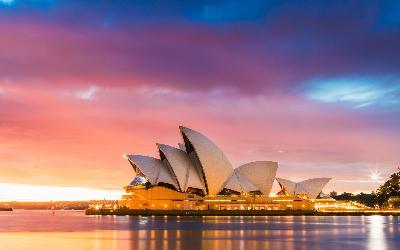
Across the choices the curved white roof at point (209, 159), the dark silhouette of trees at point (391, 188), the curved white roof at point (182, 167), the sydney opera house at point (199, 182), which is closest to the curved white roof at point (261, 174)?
the sydney opera house at point (199, 182)

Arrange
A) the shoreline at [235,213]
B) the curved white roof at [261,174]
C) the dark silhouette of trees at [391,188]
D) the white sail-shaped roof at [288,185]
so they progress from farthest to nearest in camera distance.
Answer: the dark silhouette of trees at [391,188]
the white sail-shaped roof at [288,185]
the curved white roof at [261,174]
the shoreline at [235,213]

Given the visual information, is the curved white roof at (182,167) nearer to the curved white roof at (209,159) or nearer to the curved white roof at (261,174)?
the curved white roof at (209,159)

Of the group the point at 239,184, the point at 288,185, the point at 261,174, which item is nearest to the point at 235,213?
the point at 239,184

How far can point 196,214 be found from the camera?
5768 inches

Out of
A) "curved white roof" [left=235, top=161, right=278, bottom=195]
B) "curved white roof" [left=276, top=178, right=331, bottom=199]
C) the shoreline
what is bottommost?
the shoreline

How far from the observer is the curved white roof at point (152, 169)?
138 metres

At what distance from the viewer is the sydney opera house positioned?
135 m

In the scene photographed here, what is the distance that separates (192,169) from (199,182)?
13.2 ft

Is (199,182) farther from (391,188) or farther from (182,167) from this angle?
(391,188)

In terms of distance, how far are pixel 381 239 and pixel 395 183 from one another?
458 feet

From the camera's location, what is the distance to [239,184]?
146m

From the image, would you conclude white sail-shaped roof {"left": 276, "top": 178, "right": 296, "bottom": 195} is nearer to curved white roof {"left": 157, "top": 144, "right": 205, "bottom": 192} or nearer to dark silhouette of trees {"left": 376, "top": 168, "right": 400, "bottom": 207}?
curved white roof {"left": 157, "top": 144, "right": 205, "bottom": 192}

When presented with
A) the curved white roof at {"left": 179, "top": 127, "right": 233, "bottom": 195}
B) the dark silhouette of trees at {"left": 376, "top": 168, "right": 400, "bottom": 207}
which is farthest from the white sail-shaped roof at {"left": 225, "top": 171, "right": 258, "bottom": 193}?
the dark silhouette of trees at {"left": 376, "top": 168, "right": 400, "bottom": 207}

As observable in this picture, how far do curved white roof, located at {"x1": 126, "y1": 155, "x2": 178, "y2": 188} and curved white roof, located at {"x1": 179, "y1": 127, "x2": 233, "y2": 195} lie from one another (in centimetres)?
844
